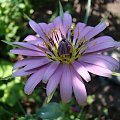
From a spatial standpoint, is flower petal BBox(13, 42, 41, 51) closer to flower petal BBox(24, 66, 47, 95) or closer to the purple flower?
the purple flower

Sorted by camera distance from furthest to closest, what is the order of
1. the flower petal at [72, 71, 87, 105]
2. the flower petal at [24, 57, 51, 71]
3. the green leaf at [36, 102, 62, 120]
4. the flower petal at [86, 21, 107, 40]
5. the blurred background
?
the blurred background < the green leaf at [36, 102, 62, 120] < the flower petal at [86, 21, 107, 40] < the flower petal at [24, 57, 51, 71] < the flower petal at [72, 71, 87, 105]

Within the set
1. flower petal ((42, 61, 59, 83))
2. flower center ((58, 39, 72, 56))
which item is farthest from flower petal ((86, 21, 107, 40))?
flower petal ((42, 61, 59, 83))

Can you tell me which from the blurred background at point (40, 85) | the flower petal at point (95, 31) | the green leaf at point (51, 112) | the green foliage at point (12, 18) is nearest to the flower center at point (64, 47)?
the flower petal at point (95, 31)

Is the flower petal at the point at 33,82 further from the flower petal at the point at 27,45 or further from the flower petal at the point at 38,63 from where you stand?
the flower petal at the point at 27,45

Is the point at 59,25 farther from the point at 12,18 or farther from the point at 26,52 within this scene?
the point at 12,18

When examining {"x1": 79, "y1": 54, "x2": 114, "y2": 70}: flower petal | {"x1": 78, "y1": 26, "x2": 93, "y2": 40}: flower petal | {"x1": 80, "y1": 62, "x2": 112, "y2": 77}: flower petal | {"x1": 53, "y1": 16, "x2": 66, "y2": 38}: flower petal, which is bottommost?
{"x1": 80, "y1": 62, "x2": 112, "y2": 77}: flower petal

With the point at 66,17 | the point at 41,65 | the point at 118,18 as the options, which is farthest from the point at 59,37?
the point at 118,18
